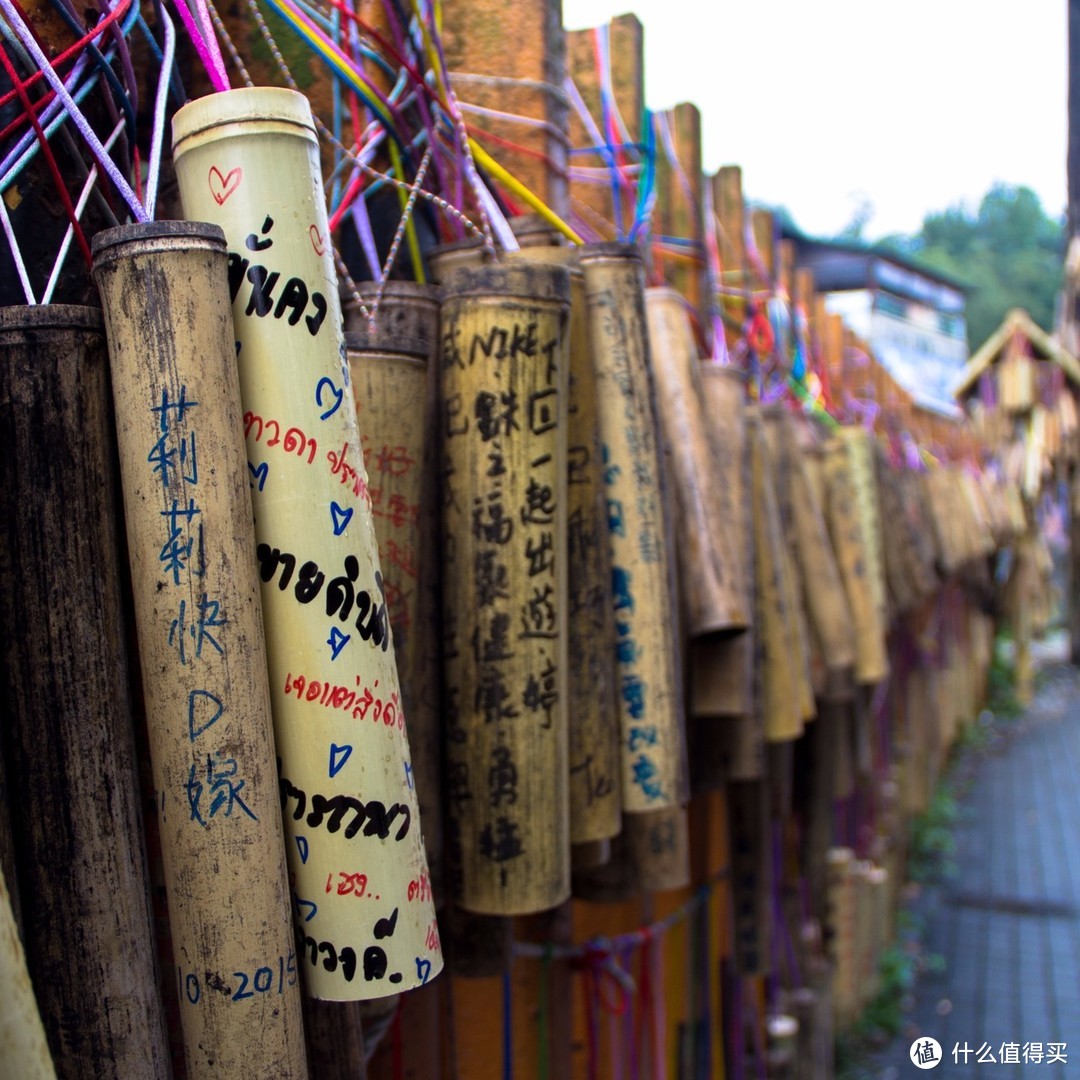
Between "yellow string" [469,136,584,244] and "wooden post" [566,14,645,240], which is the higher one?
"wooden post" [566,14,645,240]

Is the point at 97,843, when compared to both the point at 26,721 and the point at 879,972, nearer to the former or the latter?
the point at 26,721

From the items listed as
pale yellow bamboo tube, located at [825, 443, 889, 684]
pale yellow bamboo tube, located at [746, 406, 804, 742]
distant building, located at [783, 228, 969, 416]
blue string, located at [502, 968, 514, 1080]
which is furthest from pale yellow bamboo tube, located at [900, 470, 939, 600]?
distant building, located at [783, 228, 969, 416]

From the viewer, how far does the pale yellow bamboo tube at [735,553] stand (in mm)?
1311

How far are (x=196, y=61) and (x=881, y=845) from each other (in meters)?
3.73

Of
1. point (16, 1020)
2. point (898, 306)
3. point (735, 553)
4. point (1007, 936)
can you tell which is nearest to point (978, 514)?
point (1007, 936)

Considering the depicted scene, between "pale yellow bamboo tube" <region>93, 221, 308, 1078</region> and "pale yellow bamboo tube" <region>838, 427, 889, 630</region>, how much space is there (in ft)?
5.71

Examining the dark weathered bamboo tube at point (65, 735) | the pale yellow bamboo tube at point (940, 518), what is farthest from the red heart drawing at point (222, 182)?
the pale yellow bamboo tube at point (940, 518)

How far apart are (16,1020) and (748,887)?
71.9 inches

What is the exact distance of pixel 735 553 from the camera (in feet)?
4.29

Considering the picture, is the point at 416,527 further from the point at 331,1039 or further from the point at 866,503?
the point at 866,503

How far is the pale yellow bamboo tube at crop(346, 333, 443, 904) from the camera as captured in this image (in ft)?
2.72

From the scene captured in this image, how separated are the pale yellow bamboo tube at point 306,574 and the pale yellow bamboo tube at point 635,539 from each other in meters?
0.41

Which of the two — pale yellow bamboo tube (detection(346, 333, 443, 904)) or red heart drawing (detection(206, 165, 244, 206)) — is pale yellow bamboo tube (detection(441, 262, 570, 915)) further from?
red heart drawing (detection(206, 165, 244, 206))

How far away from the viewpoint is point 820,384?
3049 millimetres
